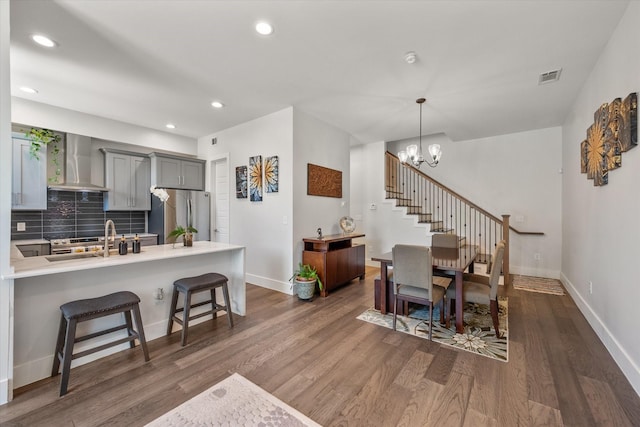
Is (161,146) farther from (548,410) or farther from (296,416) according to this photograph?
(548,410)

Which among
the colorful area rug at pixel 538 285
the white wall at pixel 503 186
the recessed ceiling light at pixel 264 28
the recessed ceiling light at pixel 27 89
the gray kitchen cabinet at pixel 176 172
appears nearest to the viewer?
the recessed ceiling light at pixel 264 28

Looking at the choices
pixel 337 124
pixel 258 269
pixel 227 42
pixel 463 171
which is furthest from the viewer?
pixel 463 171

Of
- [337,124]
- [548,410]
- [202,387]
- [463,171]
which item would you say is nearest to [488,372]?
[548,410]

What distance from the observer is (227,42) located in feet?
8.16

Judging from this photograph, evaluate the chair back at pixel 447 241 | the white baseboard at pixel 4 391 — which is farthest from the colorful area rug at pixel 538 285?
the white baseboard at pixel 4 391

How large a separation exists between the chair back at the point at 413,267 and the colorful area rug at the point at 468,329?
438 millimetres

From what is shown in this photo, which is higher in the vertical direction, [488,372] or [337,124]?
[337,124]

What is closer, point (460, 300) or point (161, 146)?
point (460, 300)

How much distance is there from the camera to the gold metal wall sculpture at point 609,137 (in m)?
1.98

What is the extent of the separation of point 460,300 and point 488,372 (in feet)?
2.54

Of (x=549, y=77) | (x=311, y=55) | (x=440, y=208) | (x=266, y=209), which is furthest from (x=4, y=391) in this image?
(x=440, y=208)

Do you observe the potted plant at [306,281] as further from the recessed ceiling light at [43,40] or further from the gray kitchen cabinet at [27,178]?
the gray kitchen cabinet at [27,178]

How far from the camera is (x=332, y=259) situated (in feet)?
13.5

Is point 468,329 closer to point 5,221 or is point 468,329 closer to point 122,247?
point 122,247
